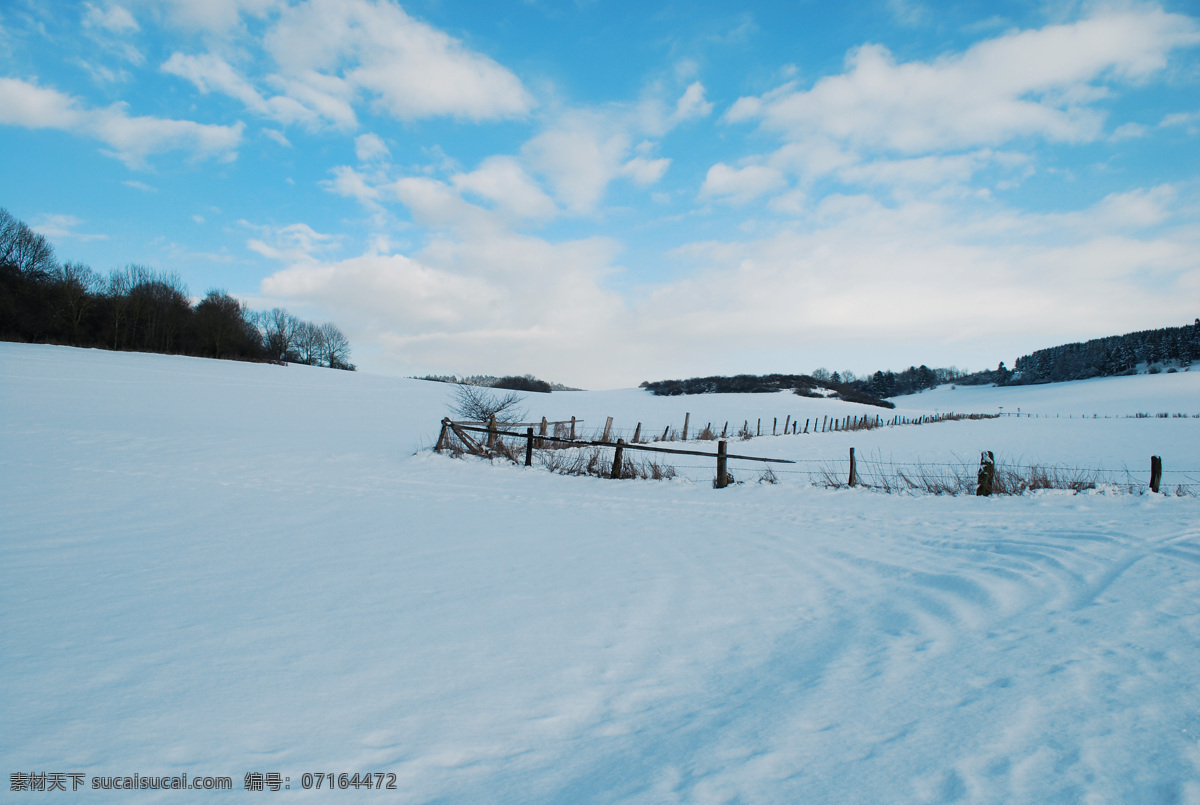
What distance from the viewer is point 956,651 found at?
3445 millimetres

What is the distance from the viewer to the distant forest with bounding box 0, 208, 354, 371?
40594 mm

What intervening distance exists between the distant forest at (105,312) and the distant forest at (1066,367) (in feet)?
160

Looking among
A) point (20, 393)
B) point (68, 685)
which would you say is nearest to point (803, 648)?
point (68, 685)

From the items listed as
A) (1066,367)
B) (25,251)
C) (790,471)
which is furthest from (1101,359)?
(25,251)

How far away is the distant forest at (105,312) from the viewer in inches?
1598

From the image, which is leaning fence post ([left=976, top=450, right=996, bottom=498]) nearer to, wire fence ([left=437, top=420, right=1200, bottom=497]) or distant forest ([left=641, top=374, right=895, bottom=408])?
wire fence ([left=437, top=420, right=1200, bottom=497])

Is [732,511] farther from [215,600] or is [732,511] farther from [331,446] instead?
[331,446]

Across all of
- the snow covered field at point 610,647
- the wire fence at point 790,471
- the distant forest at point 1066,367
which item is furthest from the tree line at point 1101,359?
the snow covered field at point 610,647

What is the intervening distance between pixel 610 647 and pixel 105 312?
195ft

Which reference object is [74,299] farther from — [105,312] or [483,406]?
[483,406]

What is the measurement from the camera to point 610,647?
12.7 ft

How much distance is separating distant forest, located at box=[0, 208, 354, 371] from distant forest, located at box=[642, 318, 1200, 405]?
48796 millimetres

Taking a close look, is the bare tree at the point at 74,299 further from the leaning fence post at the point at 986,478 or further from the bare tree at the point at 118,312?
the leaning fence post at the point at 986,478

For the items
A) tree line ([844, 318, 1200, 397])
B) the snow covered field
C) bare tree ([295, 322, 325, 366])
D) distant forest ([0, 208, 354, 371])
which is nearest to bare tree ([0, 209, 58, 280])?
distant forest ([0, 208, 354, 371])
